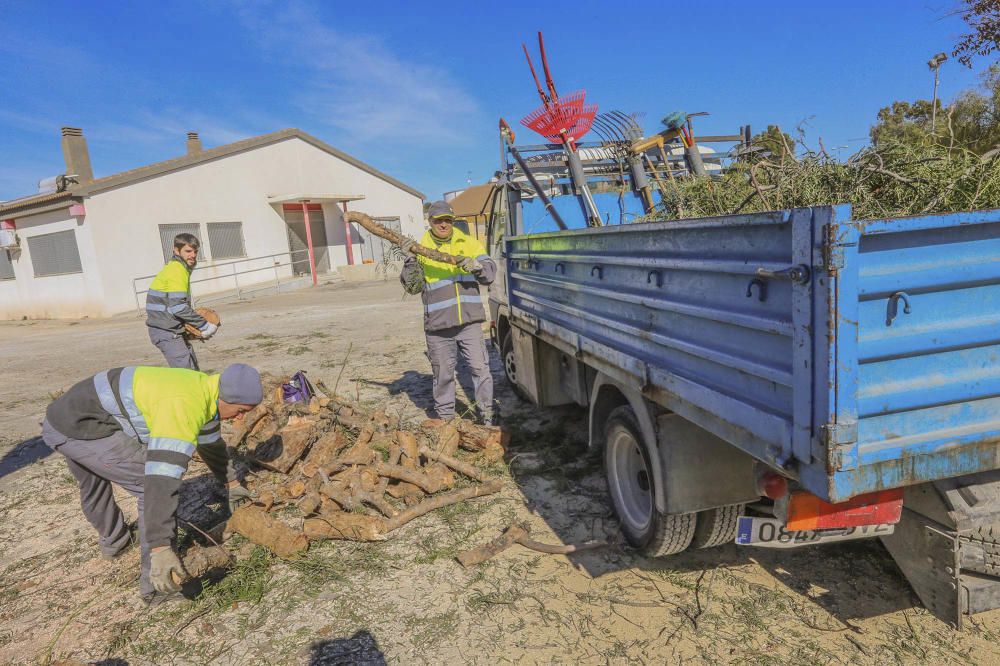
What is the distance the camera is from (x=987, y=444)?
1934mm

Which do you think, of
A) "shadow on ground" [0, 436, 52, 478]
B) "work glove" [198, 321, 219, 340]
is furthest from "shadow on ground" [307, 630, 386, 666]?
"shadow on ground" [0, 436, 52, 478]

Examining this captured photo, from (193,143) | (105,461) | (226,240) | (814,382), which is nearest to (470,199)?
(193,143)

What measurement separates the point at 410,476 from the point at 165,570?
1621 millimetres

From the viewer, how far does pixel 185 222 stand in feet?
58.1

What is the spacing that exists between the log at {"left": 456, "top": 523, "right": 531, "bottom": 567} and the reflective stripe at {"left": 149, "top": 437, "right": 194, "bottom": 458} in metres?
1.51

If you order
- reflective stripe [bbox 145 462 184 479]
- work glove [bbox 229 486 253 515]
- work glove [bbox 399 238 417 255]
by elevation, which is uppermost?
work glove [bbox 399 238 417 255]

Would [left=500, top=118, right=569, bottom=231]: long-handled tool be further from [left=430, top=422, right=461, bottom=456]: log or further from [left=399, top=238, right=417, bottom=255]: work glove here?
[left=430, top=422, right=461, bottom=456]: log

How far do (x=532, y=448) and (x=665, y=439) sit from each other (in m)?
2.17

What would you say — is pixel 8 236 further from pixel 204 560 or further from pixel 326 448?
pixel 204 560

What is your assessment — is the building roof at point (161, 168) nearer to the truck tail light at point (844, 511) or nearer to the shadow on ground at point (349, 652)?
the shadow on ground at point (349, 652)

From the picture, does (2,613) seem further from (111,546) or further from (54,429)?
(54,429)

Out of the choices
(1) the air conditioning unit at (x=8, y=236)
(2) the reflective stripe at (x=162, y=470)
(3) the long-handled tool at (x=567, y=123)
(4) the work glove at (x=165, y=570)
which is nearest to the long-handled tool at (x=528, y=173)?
(3) the long-handled tool at (x=567, y=123)

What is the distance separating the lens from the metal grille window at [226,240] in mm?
18547

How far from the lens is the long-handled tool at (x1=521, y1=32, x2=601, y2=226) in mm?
5664
